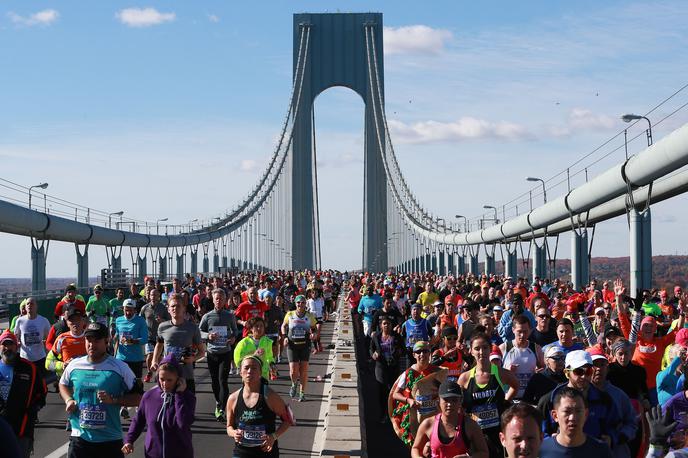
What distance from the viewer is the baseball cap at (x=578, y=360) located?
6.81 meters

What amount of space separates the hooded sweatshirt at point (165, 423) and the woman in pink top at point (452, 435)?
1720 mm

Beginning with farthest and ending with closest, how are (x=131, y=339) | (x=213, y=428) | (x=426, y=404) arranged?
(x=131, y=339) < (x=213, y=428) < (x=426, y=404)

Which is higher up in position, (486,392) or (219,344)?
(219,344)

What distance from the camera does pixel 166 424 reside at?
287 inches

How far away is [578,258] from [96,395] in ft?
103

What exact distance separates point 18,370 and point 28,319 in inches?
191

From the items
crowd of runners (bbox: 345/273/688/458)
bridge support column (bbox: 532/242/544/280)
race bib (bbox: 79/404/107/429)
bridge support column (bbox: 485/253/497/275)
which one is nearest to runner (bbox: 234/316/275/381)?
crowd of runners (bbox: 345/273/688/458)

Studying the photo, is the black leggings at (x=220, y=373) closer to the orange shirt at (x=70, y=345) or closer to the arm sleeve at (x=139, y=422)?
the orange shirt at (x=70, y=345)

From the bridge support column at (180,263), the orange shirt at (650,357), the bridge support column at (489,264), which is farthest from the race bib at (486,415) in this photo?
the bridge support column at (180,263)

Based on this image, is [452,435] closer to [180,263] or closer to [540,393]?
[540,393]

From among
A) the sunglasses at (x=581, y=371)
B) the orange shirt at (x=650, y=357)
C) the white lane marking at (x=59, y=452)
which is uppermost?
Result: the sunglasses at (x=581, y=371)

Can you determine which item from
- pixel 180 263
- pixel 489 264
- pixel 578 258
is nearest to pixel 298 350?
pixel 578 258

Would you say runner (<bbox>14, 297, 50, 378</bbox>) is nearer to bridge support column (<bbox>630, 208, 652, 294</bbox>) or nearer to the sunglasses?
the sunglasses

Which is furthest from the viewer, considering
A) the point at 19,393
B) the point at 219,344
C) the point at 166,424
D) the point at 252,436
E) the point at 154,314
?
the point at 154,314
